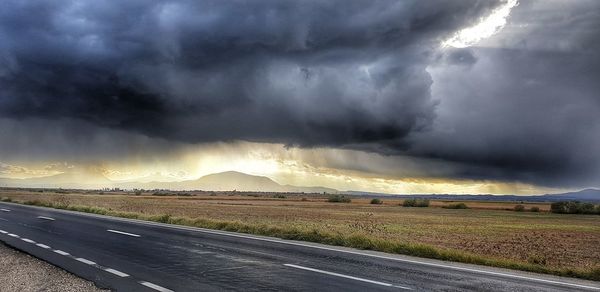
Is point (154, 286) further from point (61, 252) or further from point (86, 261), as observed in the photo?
point (61, 252)

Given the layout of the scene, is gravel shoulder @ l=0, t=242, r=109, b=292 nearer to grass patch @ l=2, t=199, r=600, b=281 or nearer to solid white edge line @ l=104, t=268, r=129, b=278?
solid white edge line @ l=104, t=268, r=129, b=278

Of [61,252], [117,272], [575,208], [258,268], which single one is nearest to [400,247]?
[258,268]

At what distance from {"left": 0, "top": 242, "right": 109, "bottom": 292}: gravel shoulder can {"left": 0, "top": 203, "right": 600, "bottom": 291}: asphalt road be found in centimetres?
37

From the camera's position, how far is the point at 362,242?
15859mm

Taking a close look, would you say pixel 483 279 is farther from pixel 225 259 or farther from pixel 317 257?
pixel 225 259

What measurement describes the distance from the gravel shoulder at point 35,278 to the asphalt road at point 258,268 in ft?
1.23

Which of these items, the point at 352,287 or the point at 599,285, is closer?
the point at 352,287

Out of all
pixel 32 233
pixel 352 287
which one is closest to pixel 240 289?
pixel 352 287

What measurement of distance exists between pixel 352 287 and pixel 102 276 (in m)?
5.96

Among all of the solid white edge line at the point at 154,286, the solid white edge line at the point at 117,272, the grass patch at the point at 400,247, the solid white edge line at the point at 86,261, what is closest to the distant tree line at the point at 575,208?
the grass patch at the point at 400,247

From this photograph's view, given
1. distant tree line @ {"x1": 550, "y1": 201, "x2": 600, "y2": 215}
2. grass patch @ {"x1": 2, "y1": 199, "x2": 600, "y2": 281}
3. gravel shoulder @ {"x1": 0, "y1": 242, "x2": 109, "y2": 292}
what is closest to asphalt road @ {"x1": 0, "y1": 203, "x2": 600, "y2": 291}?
gravel shoulder @ {"x1": 0, "y1": 242, "x2": 109, "y2": 292}

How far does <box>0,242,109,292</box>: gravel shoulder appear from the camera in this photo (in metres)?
8.46

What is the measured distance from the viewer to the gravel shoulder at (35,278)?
27.8 ft

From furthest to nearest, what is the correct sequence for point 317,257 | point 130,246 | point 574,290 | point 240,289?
point 130,246 < point 317,257 < point 574,290 < point 240,289
